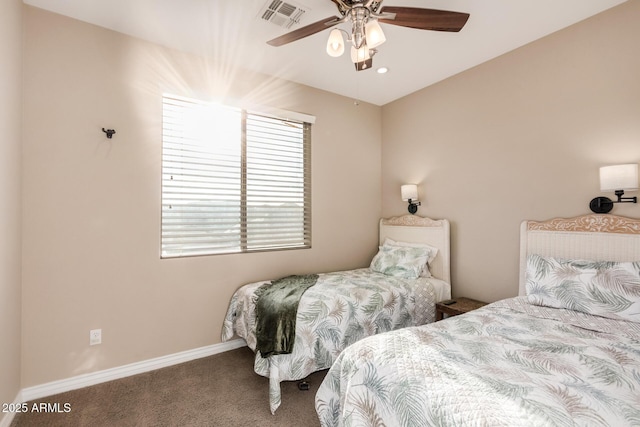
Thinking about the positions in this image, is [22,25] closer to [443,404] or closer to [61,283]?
[61,283]

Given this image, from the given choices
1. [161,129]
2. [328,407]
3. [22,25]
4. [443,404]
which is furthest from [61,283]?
[443,404]

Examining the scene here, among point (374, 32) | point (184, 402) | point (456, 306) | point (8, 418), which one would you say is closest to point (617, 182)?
point (456, 306)

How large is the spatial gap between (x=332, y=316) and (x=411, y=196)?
1.79 meters

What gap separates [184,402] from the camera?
6.79 ft

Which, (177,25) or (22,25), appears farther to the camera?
(177,25)

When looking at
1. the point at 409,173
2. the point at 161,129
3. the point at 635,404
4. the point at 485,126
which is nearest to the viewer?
the point at 635,404

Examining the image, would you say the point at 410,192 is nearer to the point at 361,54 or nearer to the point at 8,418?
the point at 361,54

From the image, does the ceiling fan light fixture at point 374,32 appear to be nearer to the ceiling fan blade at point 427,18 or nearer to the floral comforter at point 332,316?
the ceiling fan blade at point 427,18

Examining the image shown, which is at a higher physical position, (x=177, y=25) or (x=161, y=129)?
(x=177, y=25)

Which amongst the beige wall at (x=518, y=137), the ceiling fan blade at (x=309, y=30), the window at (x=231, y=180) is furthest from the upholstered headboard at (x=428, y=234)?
the ceiling fan blade at (x=309, y=30)

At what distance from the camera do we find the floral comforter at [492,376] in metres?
0.96

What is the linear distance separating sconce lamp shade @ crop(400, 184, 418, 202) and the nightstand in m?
1.18

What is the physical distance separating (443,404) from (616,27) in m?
2.81

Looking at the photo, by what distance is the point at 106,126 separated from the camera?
7.75ft
